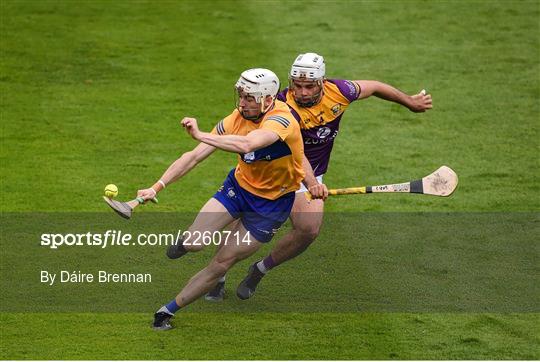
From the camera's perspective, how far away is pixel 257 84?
11.4m

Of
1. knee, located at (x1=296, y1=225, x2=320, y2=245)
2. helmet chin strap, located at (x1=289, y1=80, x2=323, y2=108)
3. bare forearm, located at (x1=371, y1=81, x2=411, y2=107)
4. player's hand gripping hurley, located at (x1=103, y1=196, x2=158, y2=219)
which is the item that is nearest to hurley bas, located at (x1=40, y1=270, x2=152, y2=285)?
knee, located at (x1=296, y1=225, x2=320, y2=245)

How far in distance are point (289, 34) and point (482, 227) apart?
273 inches

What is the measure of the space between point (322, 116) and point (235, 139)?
76.3 inches

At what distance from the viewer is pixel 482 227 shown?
1488cm

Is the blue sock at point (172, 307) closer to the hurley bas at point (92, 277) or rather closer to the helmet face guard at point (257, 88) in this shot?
the hurley bas at point (92, 277)

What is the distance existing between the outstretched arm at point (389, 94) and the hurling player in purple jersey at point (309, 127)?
0.05 ft

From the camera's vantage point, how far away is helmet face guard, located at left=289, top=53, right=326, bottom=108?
12328 millimetres

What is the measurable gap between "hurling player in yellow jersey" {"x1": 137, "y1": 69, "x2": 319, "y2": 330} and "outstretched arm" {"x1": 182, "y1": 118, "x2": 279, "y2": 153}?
0.31 feet

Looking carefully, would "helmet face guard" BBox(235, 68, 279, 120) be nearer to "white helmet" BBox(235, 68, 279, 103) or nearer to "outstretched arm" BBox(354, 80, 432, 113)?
"white helmet" BBox(235, 68, 279, 103)

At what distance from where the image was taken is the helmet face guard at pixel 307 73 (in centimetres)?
1233

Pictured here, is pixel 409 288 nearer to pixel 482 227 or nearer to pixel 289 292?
pixel 289 292

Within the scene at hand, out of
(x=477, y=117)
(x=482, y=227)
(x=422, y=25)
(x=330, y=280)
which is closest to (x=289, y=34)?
(x=422, y=25)

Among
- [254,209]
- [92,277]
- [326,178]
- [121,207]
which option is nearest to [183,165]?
[254,209]

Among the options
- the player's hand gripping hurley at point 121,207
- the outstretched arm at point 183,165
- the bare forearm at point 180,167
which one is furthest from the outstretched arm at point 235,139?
the player's hand gripping hurley at point 121,207
